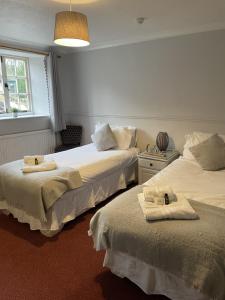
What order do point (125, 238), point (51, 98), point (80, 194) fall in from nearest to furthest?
point (125, 238), point (80, 194), point (51, 98)

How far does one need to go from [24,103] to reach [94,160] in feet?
7.14

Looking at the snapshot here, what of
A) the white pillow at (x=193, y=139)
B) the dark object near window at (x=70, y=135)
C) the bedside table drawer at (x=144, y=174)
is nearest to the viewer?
the white pillow at (x=193, y=139)

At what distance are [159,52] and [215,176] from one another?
6.70 ft

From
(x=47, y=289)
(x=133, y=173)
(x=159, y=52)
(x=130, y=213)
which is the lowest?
(x=47, y=289)

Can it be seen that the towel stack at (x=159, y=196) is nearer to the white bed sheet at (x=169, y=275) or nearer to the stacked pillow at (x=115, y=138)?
the white bed sheet at (x=169, y=275)

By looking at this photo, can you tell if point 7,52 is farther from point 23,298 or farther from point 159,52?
point 23,298

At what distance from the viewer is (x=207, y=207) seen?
5.75 ft

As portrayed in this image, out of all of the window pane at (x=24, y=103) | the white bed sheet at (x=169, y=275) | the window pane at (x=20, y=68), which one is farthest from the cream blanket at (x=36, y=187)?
the window pane at (x=20, y=68)

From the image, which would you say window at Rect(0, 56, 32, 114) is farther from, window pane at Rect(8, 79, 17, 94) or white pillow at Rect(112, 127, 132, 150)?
white pillow at Rect(112, 127, 132, 150)

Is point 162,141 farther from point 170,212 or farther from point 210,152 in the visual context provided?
point 170,212

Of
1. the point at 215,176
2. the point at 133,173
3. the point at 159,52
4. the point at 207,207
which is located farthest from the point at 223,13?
the point at 133,173

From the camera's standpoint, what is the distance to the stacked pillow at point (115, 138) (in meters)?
3.73

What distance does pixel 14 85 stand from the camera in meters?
4.20

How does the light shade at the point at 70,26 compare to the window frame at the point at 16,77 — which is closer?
the light shade at the point at 70,26
